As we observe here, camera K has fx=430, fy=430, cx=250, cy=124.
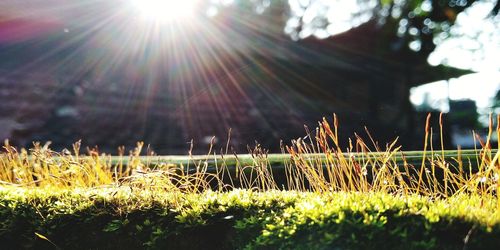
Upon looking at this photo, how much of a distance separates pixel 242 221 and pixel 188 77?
11832mm

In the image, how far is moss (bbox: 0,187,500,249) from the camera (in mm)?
2080

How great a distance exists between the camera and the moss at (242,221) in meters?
2.08

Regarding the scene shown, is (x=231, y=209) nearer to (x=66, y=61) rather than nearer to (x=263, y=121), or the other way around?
(x=66, y=61)

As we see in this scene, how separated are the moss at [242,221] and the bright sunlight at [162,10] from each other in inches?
382

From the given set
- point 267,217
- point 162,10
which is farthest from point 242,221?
point 162,10

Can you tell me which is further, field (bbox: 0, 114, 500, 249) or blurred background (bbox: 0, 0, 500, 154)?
blurred background (bbox: 0, 0, 500, 154)

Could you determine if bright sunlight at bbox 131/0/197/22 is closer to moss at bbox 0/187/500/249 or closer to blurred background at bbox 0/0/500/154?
blurred background at bbox 0/0/500/154

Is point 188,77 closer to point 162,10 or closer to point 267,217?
point 162,10

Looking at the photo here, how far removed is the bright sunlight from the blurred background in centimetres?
3

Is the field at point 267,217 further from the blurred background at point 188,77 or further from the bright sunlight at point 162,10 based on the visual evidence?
the bright sunlight at point 162,10

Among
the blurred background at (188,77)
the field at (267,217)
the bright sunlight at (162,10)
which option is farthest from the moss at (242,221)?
the bright sunlight at (162,10)

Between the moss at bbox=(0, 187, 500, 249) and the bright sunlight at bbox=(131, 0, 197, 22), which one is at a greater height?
the bright sunlight at bbox=(131, 0, 197, 22)

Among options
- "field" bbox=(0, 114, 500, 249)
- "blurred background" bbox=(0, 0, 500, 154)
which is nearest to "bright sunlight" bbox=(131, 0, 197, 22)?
"blurred background" bbox=(0, 0, 500, 154)

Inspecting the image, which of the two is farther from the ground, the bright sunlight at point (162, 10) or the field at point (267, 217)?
the bright sunlight at point (162, 10)
